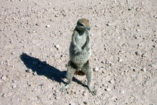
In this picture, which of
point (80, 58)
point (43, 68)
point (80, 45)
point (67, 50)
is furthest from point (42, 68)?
point (80, 45)

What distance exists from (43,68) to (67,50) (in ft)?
2.74

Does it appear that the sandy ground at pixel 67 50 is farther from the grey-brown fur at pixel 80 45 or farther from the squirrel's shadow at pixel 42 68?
the grey-brown fur at pixel 80 45

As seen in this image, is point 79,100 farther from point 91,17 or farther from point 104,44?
point 91,17

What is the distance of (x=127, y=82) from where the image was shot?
6.19 m

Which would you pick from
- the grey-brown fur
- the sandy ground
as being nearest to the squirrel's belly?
the grey-brown fur

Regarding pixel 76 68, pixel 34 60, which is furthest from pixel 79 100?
pixel 34 60

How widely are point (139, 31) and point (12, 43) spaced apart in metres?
3.38

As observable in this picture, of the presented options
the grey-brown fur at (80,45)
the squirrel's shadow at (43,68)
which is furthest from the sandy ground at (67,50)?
the grey-brown fur at (80,45)

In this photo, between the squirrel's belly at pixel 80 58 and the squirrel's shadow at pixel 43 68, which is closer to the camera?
the squirrel's belly at pixel 80 58

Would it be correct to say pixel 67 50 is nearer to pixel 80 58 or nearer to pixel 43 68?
pixel 43 68

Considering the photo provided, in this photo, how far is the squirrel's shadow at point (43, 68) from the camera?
6.43 meters

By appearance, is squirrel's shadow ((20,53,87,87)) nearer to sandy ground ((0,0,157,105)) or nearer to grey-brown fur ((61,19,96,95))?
sandy ground ((0,0,157,105))

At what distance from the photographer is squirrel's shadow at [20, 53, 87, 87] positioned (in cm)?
643

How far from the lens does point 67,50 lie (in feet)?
23.4
